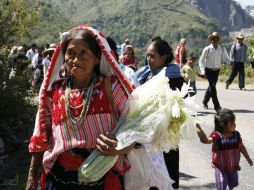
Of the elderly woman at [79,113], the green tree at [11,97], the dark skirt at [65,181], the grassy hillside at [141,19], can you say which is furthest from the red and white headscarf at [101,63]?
the grassy hillside at [141,19]

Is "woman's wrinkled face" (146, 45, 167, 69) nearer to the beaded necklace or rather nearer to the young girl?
the young girl

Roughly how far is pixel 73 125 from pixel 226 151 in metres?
2.52

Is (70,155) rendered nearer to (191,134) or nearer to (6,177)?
(191,134)

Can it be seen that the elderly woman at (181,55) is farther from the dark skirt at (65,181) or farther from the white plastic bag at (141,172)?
the dark skirt at (65,181)

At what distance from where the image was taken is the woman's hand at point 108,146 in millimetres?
3078

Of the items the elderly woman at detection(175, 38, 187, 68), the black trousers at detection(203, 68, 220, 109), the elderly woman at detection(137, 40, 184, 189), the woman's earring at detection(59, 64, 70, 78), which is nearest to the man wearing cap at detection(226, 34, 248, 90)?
the elderly woman at detection(175, 38, 187, 68)

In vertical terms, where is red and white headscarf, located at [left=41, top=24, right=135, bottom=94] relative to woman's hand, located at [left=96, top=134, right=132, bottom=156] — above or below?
above

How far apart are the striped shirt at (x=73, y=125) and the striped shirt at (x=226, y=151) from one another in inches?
84.5

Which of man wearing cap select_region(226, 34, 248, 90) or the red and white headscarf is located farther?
man wearing cap select_region(226, 34, 248, 90)

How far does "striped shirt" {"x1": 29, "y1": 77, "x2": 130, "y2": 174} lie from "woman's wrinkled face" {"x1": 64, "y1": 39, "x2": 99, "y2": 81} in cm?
11

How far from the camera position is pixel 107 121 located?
126 inches

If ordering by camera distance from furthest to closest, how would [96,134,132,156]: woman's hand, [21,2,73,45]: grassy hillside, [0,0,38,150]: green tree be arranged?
1. [21,2,73,45]: grassy hillside
2. [0,0,38,150]: green tree
3. [96,134,132,156]: woman's hand

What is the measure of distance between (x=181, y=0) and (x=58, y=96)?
190m

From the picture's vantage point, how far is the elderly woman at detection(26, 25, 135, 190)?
3.18 m
